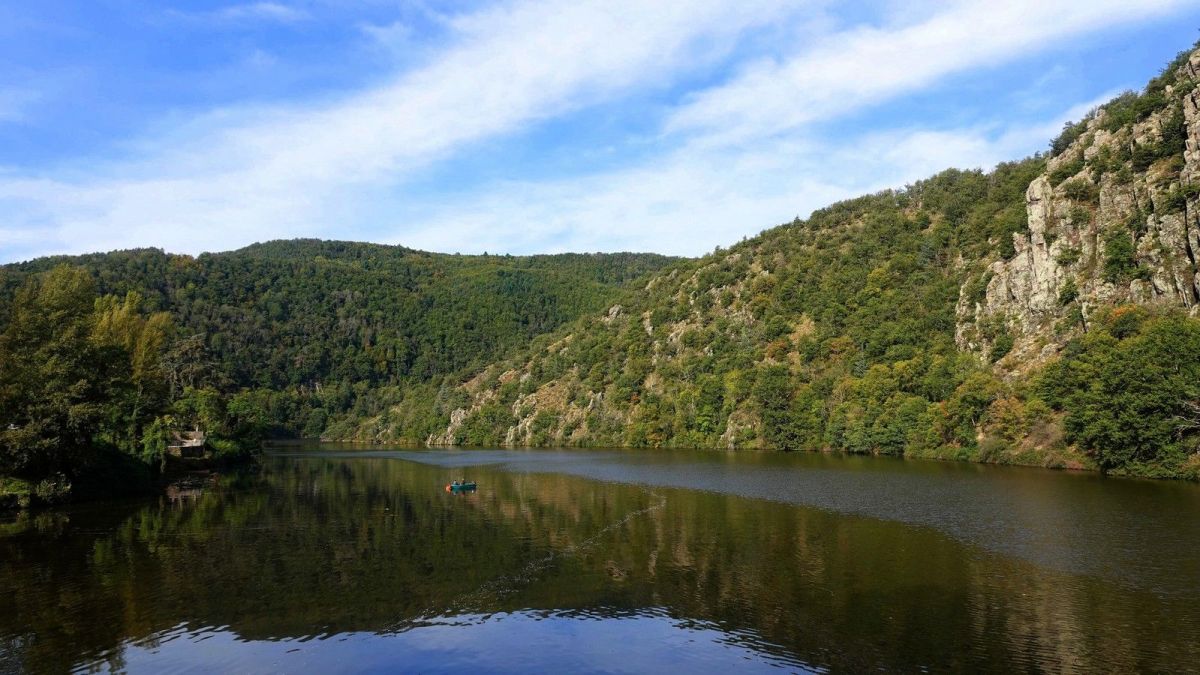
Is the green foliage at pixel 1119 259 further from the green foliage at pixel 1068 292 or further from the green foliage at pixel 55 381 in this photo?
the green foliage at pixel 55 381

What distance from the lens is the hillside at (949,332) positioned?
70.0 m

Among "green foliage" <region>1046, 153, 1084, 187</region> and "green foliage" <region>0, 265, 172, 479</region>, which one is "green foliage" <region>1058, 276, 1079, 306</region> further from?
"green foliage" <region>0, 265, 172, 479</region>

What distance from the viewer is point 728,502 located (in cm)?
5478

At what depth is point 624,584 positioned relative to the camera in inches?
1208

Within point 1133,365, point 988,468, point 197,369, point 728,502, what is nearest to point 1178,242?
point 1133,365

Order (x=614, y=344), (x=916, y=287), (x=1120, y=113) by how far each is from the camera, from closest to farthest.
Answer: (x=1120, y=113) < (x=916, y=287) < (x=614, y=344)

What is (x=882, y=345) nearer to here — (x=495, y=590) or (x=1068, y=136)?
(x=1068, y=136)

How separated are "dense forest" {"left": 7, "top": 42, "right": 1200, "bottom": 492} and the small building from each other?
164cm

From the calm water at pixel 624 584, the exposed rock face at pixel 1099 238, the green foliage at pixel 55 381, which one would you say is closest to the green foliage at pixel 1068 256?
the exposed rock face at pixel 1099 238

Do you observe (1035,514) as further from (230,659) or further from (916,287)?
(916,287)

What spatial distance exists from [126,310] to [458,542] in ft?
205

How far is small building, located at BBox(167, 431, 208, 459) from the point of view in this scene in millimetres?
86938

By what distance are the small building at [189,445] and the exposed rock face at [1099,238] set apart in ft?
335

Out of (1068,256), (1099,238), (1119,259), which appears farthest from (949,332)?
(1119,259)
